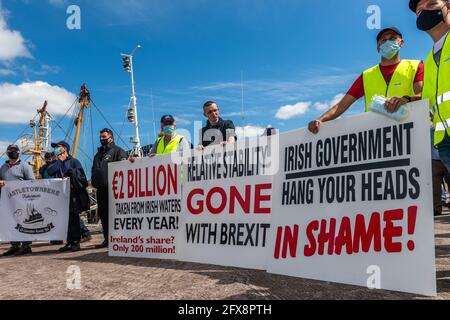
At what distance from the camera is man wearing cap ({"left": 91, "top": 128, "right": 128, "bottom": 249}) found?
6215 mm

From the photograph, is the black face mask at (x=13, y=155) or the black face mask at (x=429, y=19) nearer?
the black face mask at (x=429, y=19)

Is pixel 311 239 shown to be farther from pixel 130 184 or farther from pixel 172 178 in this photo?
pixel 130 184

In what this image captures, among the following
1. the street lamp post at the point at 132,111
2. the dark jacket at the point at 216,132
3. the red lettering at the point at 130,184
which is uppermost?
the street lamp post at the point at 132,111

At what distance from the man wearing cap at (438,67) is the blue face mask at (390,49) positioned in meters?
0.56

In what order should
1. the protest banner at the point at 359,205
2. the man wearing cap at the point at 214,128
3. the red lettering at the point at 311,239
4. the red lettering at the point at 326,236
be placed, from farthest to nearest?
the man wearing cap at the point at 214,128, the red lettering at the point at 311,239, the red lettering at the point at 326,236, the protest banner at the point at 359,205

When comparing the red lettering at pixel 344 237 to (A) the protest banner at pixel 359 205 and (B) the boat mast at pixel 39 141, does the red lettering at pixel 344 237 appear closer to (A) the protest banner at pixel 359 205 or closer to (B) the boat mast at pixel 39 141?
(A) the protest banner at pixel 359 205

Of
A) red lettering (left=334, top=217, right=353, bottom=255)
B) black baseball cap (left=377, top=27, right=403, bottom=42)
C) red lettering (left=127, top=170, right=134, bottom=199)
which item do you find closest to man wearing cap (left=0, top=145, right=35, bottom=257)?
red lettering (left=127, top=170, right=134, bottom=199)

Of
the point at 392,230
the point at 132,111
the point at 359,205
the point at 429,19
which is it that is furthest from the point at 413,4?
the point at 132,111

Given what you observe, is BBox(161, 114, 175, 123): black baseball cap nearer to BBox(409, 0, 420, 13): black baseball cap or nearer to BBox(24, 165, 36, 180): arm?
BBox(24, 165, 36, 180): arm

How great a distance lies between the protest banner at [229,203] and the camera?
13.3 feet

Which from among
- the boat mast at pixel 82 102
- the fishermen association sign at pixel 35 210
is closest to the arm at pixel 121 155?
the fishermen association sign at pixel 35 210

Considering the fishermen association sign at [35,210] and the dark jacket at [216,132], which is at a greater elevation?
the dark jacket at [216,132]

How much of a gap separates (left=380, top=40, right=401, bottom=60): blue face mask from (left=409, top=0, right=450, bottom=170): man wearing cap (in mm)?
563
